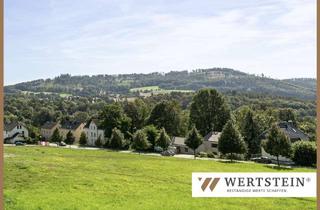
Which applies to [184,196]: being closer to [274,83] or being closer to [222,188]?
[222,188]

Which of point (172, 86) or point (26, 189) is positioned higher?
point (172, 86)

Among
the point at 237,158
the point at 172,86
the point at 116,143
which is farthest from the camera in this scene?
the point at 172,86

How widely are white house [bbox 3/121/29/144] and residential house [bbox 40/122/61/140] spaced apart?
11.6 feet

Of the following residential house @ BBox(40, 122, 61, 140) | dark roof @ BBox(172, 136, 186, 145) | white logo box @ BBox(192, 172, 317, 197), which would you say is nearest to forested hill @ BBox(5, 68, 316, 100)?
residential house @ BBox(40, 122, 61, 140)

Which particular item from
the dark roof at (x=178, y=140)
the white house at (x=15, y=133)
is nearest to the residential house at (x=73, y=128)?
the white house at (x=15, y=133)

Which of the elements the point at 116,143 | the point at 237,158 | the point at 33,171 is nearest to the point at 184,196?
the point at 33,171

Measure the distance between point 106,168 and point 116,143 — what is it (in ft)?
69.1

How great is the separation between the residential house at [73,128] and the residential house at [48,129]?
98cm

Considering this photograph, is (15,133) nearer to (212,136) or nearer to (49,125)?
(49,125)

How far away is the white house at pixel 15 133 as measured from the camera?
5109 centimetres

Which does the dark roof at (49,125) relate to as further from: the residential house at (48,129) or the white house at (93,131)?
the white house at (93,131)

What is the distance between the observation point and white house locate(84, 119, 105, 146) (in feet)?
170

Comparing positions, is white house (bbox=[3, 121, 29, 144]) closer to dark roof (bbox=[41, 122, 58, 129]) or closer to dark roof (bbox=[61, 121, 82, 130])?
dark roof (bbox=[41, 122, 58, 129])

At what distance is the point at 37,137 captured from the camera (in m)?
52.0
